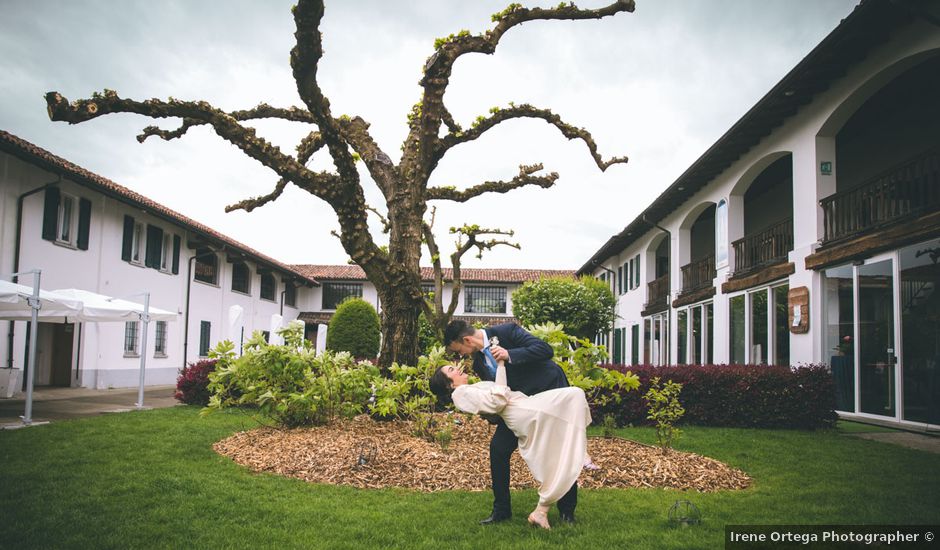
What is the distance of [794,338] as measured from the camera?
39.1 feet

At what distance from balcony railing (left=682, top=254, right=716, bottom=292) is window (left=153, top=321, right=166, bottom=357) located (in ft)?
60.5

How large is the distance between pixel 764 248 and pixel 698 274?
4.31 m

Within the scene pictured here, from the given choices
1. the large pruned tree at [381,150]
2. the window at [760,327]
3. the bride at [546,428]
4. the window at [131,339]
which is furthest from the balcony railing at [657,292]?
the window at [131,339]

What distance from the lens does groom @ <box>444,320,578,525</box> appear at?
4.30 meters

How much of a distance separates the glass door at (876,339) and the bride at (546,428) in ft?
26.3

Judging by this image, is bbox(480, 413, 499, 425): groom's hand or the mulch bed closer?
bbox(480, 413, 499, 425): groom's hand

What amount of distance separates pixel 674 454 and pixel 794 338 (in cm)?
667

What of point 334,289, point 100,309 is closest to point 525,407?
point 100,309

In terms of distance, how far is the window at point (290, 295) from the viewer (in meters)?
37.2

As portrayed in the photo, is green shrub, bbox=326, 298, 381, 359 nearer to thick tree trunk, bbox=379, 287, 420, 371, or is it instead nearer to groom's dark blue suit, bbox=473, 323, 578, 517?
thick tree trunk, bbox=379, 287, 420, 371

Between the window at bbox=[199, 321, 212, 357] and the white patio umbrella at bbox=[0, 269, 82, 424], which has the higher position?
the white patio umbrella at bbox=[0, 269, 82, 424]

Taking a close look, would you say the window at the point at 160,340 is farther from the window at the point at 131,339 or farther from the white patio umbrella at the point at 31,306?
the white patio umbrella at the point at 31,306

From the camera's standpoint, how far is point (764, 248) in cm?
1412

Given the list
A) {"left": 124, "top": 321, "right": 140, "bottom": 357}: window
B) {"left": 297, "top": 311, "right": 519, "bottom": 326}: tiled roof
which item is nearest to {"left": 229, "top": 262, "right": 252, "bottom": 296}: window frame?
{"left": 124, "top": 321, "right": 140, "bottom": 357}: window
